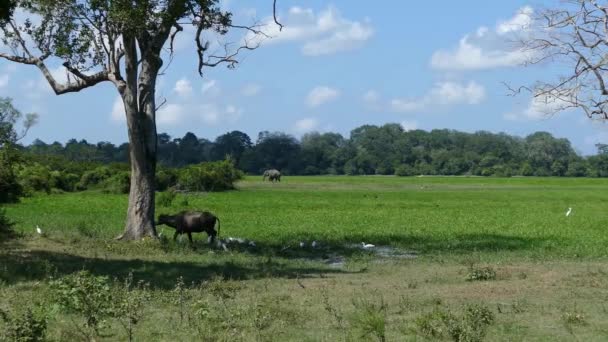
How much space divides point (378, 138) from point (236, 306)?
160 meters

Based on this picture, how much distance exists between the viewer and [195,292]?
14414 millimetres

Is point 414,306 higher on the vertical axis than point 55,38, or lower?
lower

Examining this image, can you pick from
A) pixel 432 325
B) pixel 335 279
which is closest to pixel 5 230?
pixel 335 279

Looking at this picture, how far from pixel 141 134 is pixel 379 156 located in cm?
13044

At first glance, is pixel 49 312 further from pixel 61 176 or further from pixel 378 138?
pixel 378 138

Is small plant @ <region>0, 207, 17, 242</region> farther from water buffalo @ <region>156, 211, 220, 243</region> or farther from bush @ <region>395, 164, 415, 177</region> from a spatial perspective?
bush @ <region>395, 164, 415, 177</region>

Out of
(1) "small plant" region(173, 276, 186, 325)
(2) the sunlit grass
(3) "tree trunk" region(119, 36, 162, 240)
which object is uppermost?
(3) "tree trunk" region(119, 36, 162, 240)

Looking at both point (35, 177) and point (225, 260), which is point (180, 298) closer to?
point (225, 260)

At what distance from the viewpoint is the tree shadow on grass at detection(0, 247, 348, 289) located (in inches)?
634

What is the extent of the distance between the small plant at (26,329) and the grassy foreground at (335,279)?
859mm

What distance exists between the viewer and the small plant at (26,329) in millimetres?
9228

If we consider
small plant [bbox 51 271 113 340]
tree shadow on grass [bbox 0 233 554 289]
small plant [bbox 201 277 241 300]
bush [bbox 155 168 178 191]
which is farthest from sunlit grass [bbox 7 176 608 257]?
small plant [bbox 51 271 113 340]

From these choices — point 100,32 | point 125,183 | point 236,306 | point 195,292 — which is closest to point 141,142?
point 100,32

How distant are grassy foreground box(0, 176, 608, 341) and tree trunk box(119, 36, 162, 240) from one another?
0.99m
